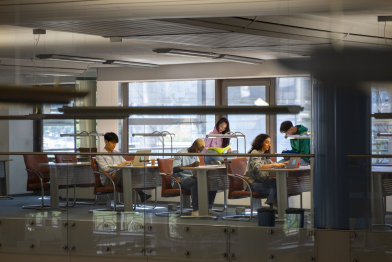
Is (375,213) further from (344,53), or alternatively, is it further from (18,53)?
(18,53)

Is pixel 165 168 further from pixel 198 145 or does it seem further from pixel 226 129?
pixel 226 129

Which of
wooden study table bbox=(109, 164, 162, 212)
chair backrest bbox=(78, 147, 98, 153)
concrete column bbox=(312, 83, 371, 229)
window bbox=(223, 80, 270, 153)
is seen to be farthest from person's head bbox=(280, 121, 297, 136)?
chair backrest bbox=(78, 147, 98, 153)

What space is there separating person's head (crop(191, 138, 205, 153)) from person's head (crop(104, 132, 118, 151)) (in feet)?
2.93

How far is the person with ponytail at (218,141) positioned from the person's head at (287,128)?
670 mm

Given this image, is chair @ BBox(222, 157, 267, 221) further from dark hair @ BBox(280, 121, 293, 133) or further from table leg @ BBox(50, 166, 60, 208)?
table leg @ BBox(50, 166, 60, 208)

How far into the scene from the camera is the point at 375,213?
4.41 metres

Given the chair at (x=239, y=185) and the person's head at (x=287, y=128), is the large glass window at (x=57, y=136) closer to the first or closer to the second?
the chair at (x=239, y=185)

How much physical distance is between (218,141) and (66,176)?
70.0 inches

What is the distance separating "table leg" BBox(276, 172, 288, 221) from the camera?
175 inches

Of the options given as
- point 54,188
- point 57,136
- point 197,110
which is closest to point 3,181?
point 54,188

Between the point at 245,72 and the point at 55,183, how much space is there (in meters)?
2.64

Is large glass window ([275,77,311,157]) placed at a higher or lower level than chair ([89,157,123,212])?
higher

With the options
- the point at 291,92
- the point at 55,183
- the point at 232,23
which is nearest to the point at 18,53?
the point at 55,183

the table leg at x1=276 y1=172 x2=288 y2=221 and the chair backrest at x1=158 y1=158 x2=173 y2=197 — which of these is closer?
the table leg at x1=276 y1=172 x2=288 y2=221
